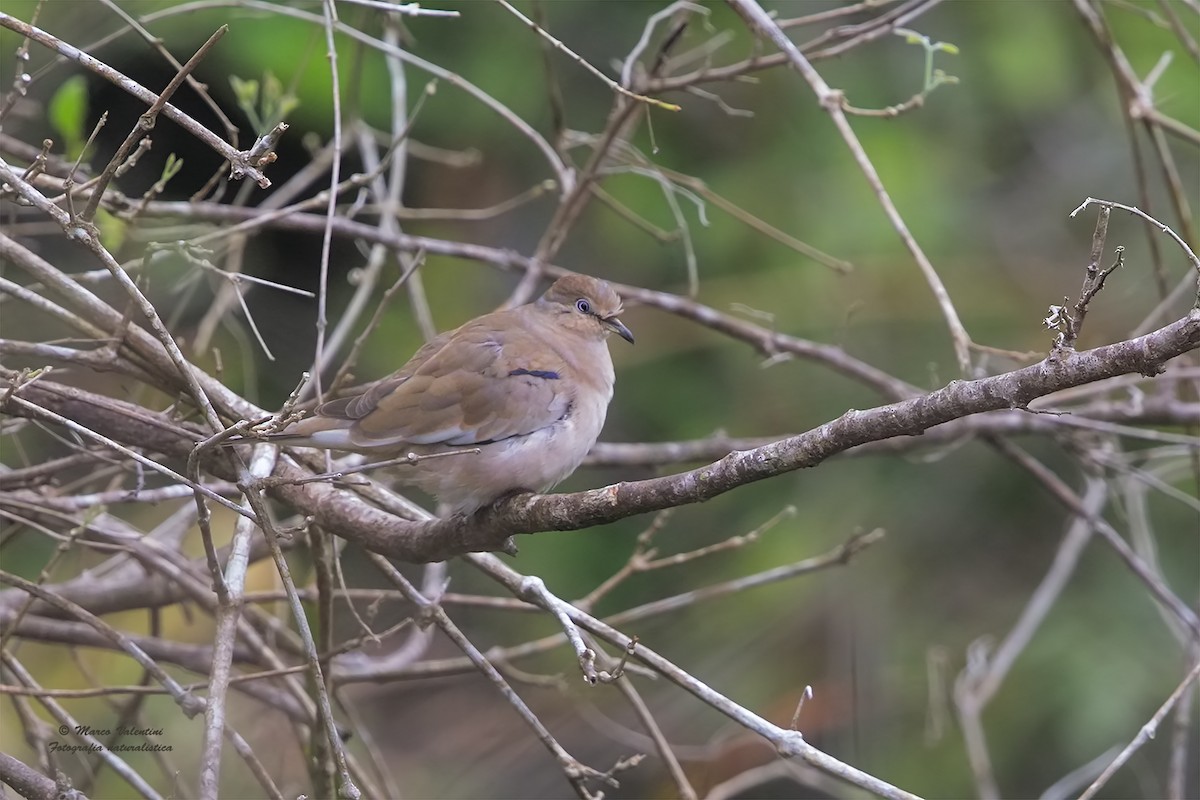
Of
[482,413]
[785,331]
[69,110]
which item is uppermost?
[69,110]

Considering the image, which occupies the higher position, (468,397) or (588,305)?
(588,305)

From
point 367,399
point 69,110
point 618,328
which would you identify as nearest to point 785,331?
point 618,328

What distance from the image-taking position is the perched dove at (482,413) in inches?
131

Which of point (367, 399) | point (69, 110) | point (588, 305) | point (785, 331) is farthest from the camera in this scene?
point (785, 331)

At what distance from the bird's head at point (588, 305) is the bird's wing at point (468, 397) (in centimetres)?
47

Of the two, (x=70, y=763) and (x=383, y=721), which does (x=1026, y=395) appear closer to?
(x=70, y=763)

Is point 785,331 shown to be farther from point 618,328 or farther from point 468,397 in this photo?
point 468,397

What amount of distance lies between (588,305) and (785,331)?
73.4 inches

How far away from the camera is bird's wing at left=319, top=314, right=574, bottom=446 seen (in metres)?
3.49

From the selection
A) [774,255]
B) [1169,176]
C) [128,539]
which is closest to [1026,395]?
[1169,176]

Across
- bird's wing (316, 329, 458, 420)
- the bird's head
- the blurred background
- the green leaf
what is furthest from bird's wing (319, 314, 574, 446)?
the blurred background

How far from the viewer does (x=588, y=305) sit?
4.34 meters

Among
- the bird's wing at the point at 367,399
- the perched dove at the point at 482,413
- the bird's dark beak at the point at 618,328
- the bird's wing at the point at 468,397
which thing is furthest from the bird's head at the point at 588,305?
the bird's wing at the point at 367,399

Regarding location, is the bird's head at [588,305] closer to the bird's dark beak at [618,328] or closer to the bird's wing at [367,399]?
the bird's dark beak at [618,328]
